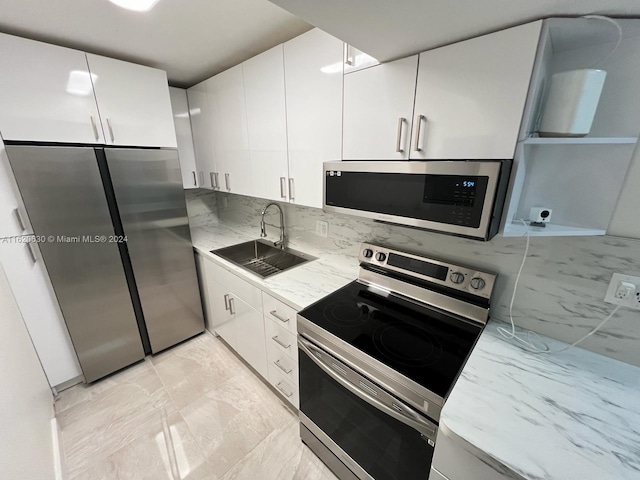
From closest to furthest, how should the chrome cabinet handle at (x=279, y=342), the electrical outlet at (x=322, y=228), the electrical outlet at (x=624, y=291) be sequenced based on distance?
the electrical outlet at (x=624, y=291)
the chrome cabinet handle at (x=279, y=342)
the electrical outlet at (x=322, y=228)

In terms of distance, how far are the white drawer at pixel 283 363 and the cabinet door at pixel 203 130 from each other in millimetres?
1515

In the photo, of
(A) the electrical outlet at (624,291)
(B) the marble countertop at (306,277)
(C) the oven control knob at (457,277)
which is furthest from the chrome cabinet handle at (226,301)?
(A) the electrical outlet at (624,291)

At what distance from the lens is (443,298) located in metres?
1.22

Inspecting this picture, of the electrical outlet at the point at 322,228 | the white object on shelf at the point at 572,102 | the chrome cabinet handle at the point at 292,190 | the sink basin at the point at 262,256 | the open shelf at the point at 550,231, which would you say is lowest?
the sink basin at the point at 262,256

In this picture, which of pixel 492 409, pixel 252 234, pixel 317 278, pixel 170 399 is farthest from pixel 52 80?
pixel 492 409

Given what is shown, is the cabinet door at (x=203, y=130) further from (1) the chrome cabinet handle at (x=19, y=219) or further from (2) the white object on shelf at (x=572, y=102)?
(2) the white object on shelf at (x=572, y=102)

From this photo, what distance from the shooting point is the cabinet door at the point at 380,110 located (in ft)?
3.26

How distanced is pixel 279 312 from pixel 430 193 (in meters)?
1.01

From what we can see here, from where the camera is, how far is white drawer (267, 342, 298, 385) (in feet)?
4.80

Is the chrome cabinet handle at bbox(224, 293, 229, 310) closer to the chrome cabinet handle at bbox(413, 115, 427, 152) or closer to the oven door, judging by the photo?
the oven door

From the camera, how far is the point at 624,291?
862mm

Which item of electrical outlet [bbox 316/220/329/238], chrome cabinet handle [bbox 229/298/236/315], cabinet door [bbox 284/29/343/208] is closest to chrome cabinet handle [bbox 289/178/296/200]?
cabinet door [bbox 284/29/343/208]

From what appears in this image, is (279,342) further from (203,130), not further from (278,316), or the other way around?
(203,130)

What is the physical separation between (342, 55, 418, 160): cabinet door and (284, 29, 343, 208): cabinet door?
0.24 feet
